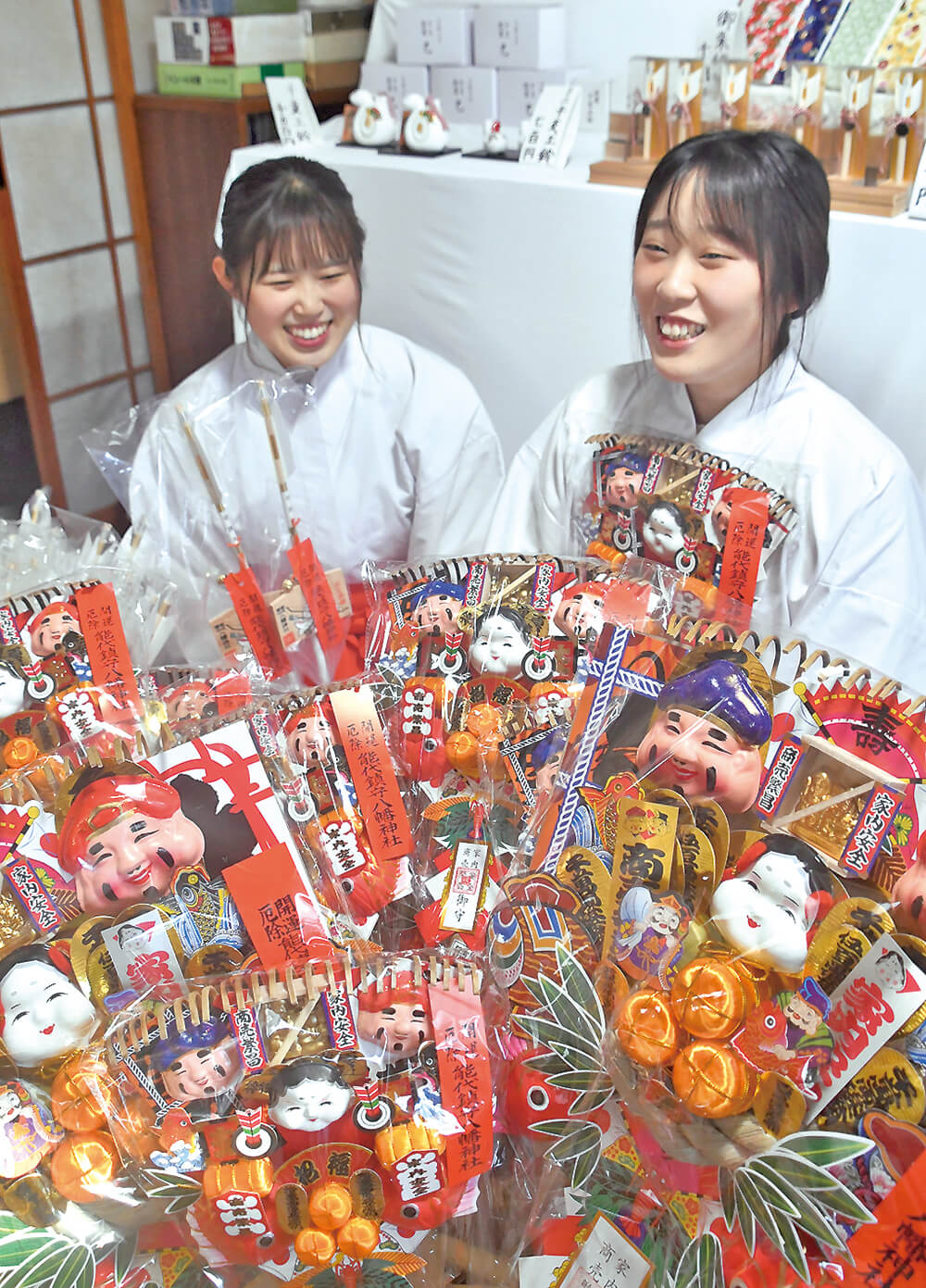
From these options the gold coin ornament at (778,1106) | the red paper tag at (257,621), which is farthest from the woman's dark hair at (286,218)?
the gold coin ornament at (778,1106)

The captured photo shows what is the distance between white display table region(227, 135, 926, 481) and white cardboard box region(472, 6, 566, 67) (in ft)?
1.15

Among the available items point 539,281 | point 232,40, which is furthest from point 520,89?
point 232,40

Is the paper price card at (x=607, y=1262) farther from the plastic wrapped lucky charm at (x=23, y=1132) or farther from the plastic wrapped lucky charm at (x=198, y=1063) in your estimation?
the plastic wrapped lucky charm at (x=23, y=1132)

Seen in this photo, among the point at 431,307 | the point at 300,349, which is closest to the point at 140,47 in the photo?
the point at 431,307

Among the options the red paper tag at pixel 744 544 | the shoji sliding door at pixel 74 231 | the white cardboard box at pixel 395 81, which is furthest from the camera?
the shoji sliding door at pixel 74 231

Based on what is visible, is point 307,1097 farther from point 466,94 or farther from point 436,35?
point 436,35

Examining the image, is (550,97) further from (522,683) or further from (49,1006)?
(49,1006)

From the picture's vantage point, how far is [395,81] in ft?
11.1

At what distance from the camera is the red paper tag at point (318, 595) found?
174 cm

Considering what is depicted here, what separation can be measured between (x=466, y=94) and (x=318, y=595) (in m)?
2.17

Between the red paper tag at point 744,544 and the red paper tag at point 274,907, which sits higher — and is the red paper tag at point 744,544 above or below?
above

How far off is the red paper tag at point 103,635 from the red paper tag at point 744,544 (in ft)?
2.67

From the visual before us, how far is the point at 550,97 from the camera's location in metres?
2.83

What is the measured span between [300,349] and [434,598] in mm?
1161
